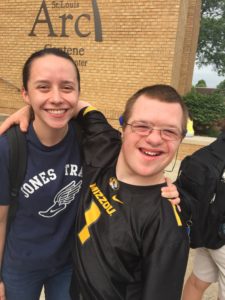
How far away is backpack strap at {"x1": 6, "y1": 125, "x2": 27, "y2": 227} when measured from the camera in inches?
58.9

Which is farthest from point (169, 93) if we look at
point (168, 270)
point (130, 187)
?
point (168, 270)

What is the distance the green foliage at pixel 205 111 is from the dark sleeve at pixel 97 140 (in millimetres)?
7128

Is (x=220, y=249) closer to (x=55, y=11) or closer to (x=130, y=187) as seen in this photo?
(x=130, y=187)

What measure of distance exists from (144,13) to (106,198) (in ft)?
25.4

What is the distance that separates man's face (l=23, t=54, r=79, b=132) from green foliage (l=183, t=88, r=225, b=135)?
7488 millimetres

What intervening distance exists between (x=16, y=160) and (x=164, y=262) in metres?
0.81

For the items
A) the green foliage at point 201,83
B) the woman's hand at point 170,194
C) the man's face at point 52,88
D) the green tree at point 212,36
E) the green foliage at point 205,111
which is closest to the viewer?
the woman's hand at point 170,194

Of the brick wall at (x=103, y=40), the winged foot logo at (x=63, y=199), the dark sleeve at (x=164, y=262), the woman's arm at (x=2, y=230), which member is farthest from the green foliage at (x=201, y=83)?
the dark sleeve at (x=164, y=262)

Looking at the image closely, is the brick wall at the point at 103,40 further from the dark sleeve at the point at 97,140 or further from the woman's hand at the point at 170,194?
the woman's hand at the point at 170,194

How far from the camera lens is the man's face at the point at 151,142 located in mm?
1375

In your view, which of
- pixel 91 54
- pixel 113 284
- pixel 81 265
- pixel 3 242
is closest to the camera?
pixel 113 284

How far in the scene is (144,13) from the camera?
821cm

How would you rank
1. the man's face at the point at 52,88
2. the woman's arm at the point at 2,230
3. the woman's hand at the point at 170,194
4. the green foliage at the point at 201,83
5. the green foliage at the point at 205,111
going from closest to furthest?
the woman's hand at the point at 170,194
the man's face at the point at 52,88
the woman's arm at the point at 2,230
the green foliage at the point at 205,111
the green foliage at the point at 201,83

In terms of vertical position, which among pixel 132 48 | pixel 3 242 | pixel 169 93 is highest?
pixel 132 48
